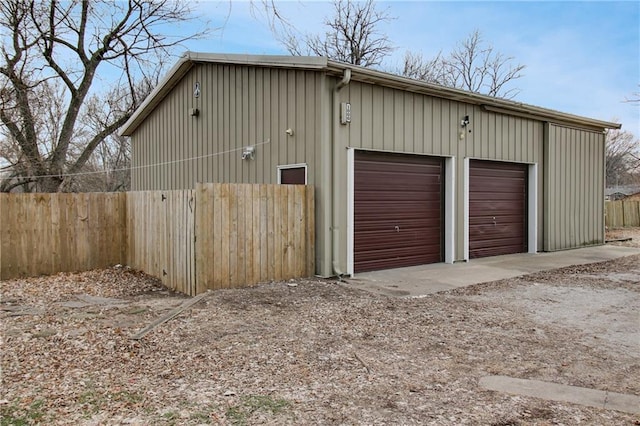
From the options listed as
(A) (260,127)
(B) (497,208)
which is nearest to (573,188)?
(B) (497,208)

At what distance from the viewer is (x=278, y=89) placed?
8.21 metres

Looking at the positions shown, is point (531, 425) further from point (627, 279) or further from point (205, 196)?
point (627, 279)

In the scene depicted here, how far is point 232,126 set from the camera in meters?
9.55

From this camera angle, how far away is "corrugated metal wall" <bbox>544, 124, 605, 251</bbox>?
11.3m

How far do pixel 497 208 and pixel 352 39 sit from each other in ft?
52.6

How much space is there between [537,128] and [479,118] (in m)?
2.31

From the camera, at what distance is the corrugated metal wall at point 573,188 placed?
11344mm

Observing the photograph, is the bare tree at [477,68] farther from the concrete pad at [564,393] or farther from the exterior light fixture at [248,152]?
the concrete pad at [564,393]

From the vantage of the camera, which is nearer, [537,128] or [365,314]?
[365,314]

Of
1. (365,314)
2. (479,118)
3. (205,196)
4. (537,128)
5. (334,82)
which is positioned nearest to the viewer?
(365,314)

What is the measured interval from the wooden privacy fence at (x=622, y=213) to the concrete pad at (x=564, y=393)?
21017 millimetres

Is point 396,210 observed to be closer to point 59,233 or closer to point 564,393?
point 564,393

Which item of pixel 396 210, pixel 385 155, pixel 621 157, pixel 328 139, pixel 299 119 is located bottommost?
pixel 396 210

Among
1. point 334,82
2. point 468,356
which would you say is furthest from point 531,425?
point 334,82
